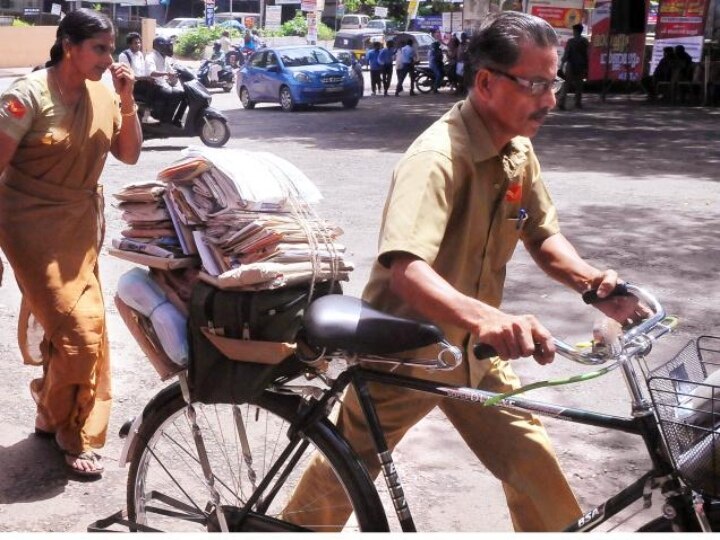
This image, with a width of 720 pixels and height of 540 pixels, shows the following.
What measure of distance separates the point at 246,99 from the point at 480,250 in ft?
72.3

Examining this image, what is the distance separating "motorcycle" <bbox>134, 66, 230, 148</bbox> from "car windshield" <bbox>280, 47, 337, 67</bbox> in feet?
26.2

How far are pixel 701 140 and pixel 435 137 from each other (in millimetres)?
14965

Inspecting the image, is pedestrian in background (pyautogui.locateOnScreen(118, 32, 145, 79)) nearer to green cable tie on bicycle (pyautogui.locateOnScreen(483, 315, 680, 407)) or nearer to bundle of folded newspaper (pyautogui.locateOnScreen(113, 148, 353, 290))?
bundle of folded newspaper (pyautogui.locateOnScreen(113, 148, 353, 290))

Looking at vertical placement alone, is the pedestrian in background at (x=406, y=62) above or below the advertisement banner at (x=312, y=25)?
below

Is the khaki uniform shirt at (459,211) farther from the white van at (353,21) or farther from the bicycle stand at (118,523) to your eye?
the white van at (353,21)

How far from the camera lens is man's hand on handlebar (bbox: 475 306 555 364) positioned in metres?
2.13

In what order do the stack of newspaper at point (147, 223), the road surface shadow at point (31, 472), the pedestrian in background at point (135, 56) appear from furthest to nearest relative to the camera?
the pedestrian in background at point (135, 56) → the road surface shadow at point (31, 472) → the stack of newspaper at point (147, 223)

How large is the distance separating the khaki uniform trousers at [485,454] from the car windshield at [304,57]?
70.3 ft

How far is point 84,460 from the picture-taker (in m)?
4.24

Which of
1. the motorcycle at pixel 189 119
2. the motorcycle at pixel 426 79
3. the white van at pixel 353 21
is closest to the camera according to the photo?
Answer: the motorcycle at pixel 189 119

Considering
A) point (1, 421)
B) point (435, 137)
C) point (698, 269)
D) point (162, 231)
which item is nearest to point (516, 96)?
point (435, 137)

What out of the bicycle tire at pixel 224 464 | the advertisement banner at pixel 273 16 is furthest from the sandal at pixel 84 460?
the advertisement banner at pixel 273 16

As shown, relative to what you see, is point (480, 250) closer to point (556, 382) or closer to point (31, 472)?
point (556, 382)

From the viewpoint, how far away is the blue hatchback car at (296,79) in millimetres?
22828
